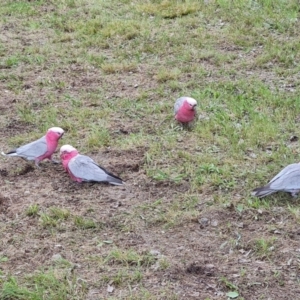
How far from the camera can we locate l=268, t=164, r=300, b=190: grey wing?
15.0 ft

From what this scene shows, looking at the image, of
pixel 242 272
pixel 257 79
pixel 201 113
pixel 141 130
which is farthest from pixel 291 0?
pixel 242 272

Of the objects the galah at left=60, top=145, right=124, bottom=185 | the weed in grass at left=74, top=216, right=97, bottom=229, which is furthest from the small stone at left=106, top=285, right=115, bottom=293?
the galah at left=60, top=145, right=124, bottom=185

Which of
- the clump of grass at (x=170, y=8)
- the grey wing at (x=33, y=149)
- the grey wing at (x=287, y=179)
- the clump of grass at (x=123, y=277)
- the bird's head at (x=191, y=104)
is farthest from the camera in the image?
the clump of grass at (x=170, y=8)

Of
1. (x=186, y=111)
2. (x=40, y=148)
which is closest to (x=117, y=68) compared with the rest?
(x=186, y=111)

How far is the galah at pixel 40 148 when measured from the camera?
520 centimetres

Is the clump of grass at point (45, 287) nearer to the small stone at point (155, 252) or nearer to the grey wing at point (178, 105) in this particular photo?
the small stone at point (155, 252)

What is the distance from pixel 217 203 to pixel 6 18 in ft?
18.0

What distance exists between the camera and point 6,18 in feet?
→ 29.2

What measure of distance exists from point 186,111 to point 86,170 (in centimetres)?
131

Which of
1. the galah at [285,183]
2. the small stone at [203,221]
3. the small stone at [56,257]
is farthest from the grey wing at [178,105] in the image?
the small stone at [56,257]

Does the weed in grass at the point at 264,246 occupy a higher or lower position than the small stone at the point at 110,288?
lower

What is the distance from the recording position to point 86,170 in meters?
4.92

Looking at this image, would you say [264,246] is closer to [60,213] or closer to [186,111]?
[60,213]

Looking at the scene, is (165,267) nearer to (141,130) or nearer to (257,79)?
(141,130)
